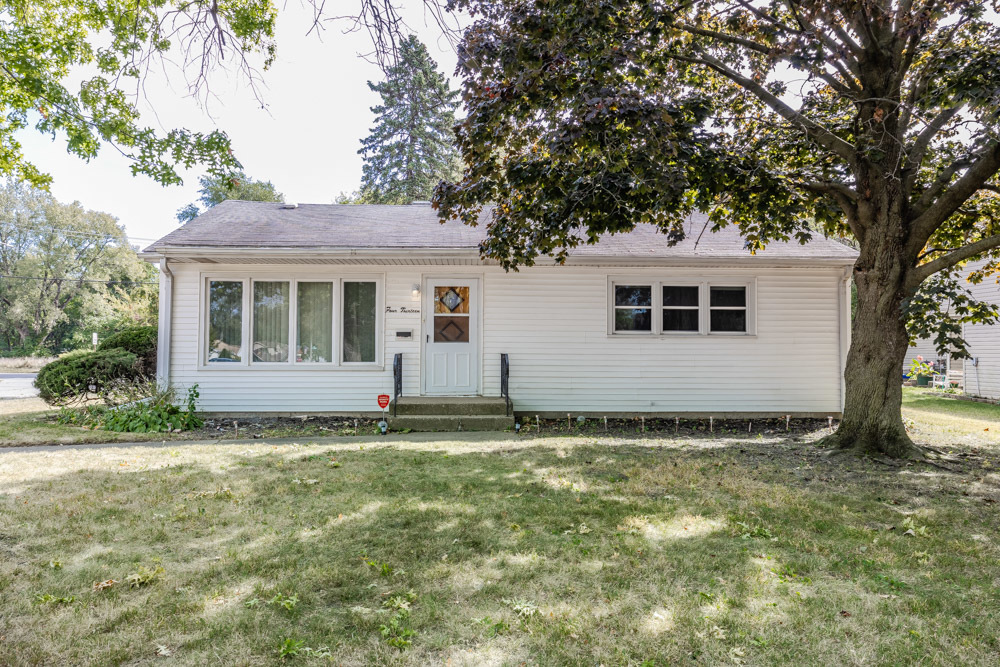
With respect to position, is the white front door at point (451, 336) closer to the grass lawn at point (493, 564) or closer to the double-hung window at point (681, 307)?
the double-hung window at point (681, 307)

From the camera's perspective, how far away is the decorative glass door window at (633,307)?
392 inches

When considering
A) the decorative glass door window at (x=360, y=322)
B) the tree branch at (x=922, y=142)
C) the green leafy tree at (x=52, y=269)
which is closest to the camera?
the tree branch at (x=922, y=142)

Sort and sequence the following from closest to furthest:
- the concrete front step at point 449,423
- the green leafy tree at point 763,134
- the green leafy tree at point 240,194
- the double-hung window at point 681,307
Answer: the green leafy tree at point 763,134 < the concrete front step at point 449,423 < the double-hung window at point 681,307 < the green leafy tree at point 240,194

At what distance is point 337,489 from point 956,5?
8.15 m

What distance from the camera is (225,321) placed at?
965 centimetres

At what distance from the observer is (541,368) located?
9875mm

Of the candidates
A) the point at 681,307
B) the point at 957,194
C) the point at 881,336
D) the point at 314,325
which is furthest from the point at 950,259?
the point at 314,325

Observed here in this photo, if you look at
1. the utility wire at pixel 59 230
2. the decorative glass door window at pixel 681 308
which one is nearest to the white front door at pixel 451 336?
the decorative glass door window at pixel 681 308

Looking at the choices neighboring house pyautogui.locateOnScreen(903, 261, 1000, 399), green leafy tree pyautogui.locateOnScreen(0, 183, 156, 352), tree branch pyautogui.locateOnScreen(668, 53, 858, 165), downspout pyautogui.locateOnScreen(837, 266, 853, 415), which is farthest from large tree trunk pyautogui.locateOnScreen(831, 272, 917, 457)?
green leafy tree pyautogui.locateOnScreen(0, 183, 156, 352)

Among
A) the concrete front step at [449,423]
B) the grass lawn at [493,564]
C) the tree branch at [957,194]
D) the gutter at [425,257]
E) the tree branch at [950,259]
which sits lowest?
the grass lawn at [493,564]

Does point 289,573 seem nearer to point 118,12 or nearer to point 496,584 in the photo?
point 496,584

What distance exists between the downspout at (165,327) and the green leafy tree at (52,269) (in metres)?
34.8

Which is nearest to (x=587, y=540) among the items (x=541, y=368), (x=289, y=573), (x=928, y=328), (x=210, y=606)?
(x=289, y=573)

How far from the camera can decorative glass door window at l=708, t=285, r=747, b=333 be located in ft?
32.8
